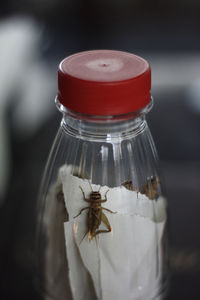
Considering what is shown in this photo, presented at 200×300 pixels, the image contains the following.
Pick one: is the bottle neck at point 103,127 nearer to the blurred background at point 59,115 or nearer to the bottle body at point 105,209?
the bottle body at point 105,209

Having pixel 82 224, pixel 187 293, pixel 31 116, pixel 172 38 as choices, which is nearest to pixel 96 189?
pixel 82 224

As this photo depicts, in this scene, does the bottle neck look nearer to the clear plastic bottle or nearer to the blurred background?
the clear plastic bottle

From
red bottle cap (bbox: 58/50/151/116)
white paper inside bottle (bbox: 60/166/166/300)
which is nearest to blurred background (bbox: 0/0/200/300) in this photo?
white paper inside bottle (bbox: 60/166/166/300)

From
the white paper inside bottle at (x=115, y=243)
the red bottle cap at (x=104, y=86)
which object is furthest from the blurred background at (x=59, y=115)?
the red bottle cap at (x=104, y=86)

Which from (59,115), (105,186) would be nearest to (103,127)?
(105,186)

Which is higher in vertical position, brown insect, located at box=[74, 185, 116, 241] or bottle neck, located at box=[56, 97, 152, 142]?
bottle neck, located at box=[56, 97, 152, 142]

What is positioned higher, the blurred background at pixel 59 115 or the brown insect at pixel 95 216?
the blurred background at pixel 59 115

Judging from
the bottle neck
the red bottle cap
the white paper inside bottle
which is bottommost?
the white paper inside bottle
